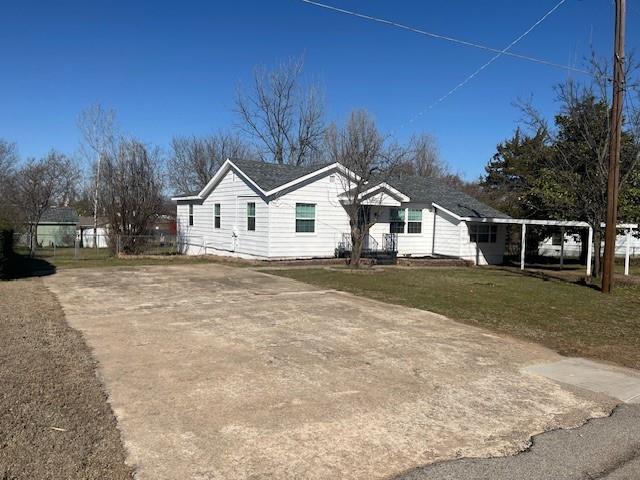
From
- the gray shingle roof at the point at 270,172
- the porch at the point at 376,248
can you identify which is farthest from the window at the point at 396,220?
the gray shingle roof at the point at 270,172

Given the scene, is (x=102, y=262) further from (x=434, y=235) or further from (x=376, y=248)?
(x=434, y=235)

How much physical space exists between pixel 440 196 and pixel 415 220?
262 centimetres

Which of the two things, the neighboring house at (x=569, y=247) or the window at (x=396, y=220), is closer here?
the window at (x=396, y=220)

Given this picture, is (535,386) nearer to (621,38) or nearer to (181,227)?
(621,38)

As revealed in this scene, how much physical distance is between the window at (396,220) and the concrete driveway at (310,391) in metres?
14.2

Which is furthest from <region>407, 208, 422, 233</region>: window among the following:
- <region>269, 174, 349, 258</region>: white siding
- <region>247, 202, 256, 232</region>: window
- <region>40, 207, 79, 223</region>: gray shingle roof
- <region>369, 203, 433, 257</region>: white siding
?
<region>40, 207, 79, 223</region>: gray shingle roof

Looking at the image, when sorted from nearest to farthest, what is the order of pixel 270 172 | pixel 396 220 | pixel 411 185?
pixel 270 172 → pixel 396 220 → pixel 411 185

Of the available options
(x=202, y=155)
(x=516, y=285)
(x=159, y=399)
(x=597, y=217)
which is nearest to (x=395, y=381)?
(x=159, y=399)

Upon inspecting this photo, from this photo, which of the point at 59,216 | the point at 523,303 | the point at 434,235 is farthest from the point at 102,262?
the point at 59,216

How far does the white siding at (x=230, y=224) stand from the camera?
67.4 ft

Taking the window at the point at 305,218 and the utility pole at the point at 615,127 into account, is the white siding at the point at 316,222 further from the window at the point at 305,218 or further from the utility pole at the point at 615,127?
the utility pole at the point at 615,127

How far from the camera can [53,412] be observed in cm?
421

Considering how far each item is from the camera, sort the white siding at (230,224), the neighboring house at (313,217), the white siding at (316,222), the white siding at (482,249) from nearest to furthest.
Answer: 1. the white siding at (316,222)
2. the neighboring house at (313,217)
3. the white siding at (230,224)
4. the white siding at (482,249)

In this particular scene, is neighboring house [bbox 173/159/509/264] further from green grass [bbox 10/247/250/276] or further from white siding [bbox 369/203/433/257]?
green grass [bbox 10/247/250/276]
